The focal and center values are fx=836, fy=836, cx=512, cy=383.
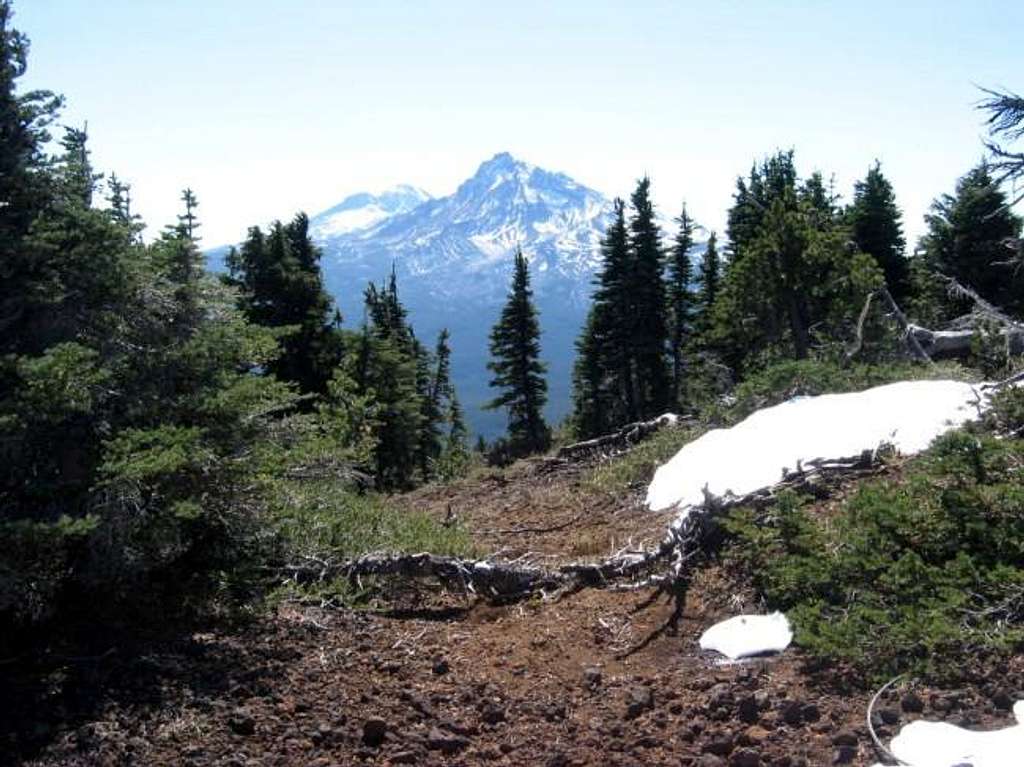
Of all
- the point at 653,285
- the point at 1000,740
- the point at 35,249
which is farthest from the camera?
the point at 653,285

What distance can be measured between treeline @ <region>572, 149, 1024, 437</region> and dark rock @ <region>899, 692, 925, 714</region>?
10754 millimetres

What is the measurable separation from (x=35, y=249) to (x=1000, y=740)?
5769 mm

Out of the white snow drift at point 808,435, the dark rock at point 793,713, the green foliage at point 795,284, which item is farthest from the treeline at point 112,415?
the green foliage at point 795,284

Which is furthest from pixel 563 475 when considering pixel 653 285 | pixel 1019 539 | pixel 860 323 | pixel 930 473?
pixel 653 285

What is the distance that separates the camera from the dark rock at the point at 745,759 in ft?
12.4

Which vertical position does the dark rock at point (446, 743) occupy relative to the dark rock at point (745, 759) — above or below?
below

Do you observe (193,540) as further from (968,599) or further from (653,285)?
(653,285)

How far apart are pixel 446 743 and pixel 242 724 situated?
108 cm

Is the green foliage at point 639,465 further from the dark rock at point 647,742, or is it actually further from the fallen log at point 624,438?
the dark rock at point 647,742

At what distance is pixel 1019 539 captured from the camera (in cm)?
480

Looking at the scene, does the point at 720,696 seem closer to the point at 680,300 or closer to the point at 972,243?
the point at 972,243

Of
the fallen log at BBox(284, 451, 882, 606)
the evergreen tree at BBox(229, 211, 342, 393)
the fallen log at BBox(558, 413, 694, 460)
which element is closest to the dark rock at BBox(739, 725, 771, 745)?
the fallen log at BBox(284, 451, 882, 606)

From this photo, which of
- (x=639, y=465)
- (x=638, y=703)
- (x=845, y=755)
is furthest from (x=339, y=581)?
(x=639, y=465)

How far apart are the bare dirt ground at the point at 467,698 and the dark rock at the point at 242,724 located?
11mm
